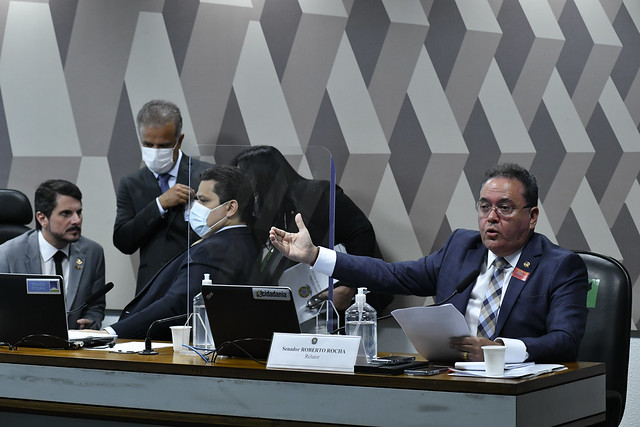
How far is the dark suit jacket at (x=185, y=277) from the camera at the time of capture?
111 inches

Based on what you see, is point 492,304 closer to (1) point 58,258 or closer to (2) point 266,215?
(2) point 266,215

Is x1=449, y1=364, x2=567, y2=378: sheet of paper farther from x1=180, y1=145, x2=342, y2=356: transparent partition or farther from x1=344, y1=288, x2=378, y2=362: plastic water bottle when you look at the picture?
x1=180, y1=145, x2=342, y2=356: transparent partition

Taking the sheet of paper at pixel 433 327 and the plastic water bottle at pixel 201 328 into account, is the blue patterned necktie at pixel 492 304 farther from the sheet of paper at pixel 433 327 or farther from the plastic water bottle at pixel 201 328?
the plastic water bottle at pixel 201 328

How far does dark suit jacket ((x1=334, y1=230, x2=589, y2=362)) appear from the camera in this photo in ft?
8.26

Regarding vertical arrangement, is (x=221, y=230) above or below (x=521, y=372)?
above

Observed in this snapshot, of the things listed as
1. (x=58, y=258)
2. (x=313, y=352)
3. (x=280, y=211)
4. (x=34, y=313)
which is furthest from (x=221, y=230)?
(x=58, y=258)

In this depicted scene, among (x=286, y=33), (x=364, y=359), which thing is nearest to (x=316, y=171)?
(x=364, y=359)

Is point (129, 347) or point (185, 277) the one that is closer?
point (129, 347)

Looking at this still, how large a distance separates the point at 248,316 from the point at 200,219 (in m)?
0.62

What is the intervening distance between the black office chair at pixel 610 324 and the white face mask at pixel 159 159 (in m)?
2.22

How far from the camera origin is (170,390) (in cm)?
227

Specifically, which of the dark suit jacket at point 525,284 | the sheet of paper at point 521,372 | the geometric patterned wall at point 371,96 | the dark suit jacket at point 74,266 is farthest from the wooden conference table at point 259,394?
the geometric patterned wall at point 371,96

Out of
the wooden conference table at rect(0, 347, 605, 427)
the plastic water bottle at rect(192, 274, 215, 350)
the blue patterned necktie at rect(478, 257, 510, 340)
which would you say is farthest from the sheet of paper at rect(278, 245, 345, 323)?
the blue patterned necktie at rect(478, 257, 510, 340)

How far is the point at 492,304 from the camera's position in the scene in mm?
2758
